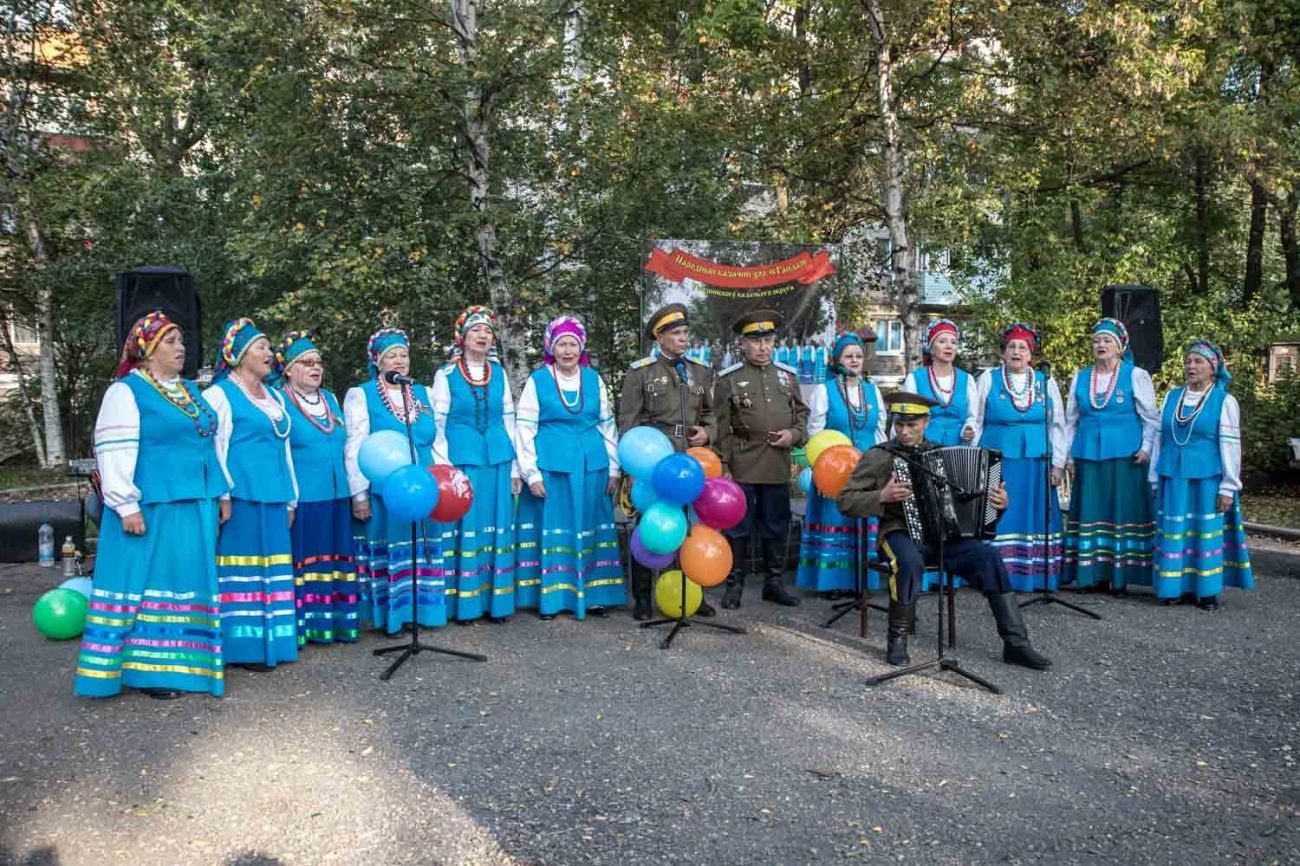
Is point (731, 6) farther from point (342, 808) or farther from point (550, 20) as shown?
point (342, 808)

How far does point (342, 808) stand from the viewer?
3783 millimetres

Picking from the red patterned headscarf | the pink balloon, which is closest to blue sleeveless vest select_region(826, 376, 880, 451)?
the pink balloon

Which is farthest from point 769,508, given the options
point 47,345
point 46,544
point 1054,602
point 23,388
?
point 23,388

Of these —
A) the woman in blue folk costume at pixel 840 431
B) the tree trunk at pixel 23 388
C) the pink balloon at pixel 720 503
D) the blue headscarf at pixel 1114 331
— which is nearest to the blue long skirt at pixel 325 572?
the pink balloon at pixel 720 503

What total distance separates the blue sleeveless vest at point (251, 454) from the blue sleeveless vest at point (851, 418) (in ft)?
12.7

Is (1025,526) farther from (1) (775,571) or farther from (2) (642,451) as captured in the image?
(2) (642,451)

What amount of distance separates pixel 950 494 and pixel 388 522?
3480 millimetres

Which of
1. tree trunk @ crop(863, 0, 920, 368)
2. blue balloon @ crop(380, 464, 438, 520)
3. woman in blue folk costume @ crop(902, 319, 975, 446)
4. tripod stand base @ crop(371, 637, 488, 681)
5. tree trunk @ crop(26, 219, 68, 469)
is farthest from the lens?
tree trunk @ crop(26, 219, 68, 469)

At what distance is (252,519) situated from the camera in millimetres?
5582

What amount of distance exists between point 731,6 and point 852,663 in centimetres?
775

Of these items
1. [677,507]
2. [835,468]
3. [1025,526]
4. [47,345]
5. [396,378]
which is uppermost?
[47,345]

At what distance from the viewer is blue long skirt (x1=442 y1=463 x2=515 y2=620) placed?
21.7 ft

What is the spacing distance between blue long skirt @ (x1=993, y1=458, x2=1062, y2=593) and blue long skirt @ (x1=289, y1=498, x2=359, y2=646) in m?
4.71

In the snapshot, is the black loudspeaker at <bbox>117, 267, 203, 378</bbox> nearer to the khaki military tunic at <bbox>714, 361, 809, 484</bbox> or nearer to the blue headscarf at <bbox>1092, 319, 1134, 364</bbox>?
the khaki military tunic at <bbox>714, 361, 809, 484</bbox>
